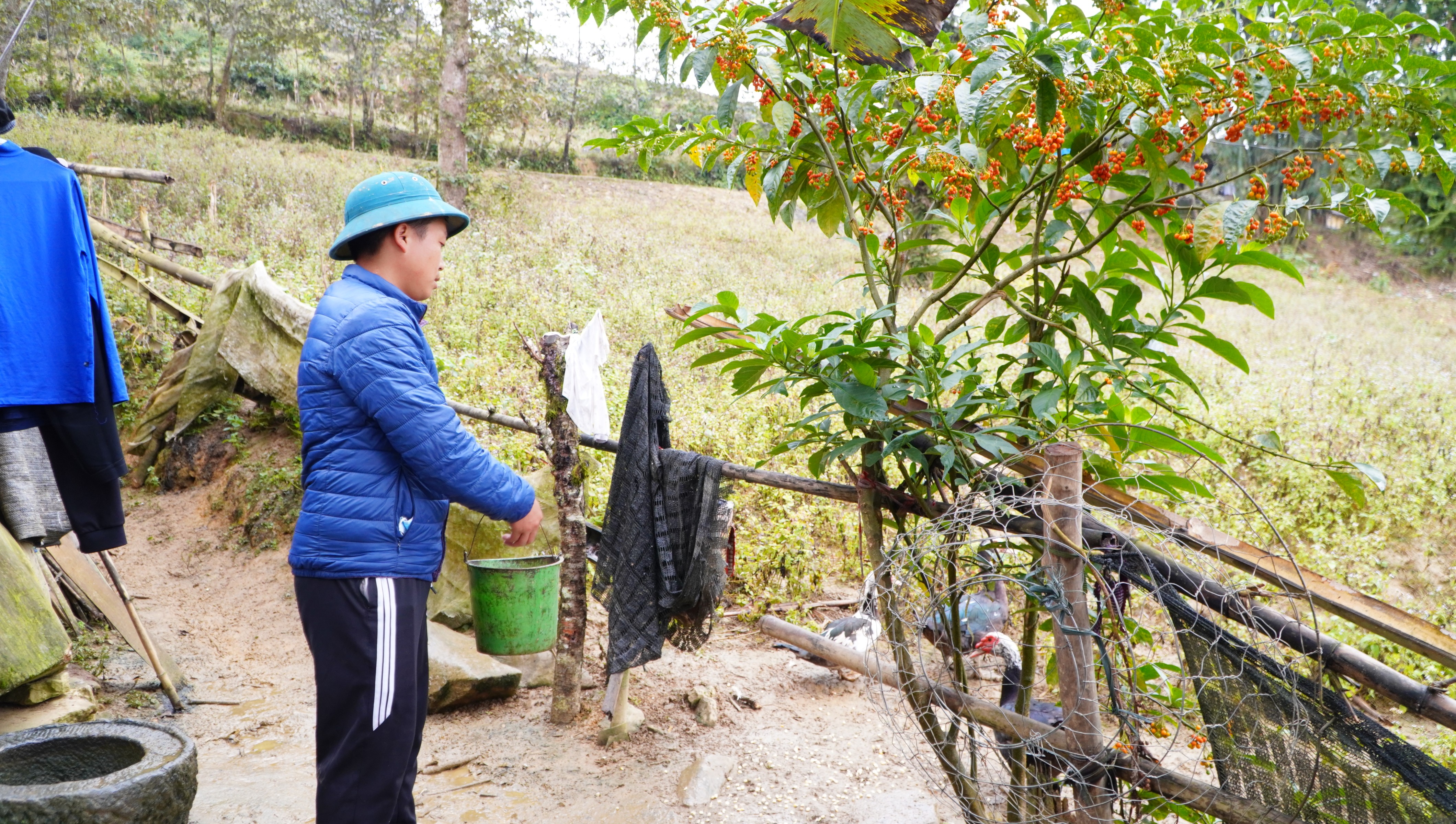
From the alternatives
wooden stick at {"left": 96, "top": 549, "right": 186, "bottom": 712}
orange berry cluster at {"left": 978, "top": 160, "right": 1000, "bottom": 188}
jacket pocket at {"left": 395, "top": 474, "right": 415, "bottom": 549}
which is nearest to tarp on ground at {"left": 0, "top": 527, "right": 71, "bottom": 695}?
wooden stick at {"left": 96, "top": 549, "right": 186, "bottom": 712}

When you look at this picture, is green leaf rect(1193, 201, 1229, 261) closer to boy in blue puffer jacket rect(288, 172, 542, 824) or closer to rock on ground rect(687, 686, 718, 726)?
boy in blue puffer jacket rect(288, 172, 542, 824)

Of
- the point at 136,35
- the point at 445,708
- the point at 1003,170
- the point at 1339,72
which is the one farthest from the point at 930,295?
the point at 136,35

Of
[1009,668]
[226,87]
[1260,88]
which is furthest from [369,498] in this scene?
[226,87]

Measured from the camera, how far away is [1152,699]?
202 centimetres

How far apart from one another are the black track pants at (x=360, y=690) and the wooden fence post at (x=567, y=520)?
138 cm

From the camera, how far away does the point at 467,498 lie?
6.66 feet

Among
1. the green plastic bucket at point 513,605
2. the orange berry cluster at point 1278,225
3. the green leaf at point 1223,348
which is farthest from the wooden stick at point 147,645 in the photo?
the orange berry cluster at point 1278,225

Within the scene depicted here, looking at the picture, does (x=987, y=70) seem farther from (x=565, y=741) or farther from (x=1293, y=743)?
(x=565, y=741)

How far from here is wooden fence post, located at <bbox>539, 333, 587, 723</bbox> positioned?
339 centimetres

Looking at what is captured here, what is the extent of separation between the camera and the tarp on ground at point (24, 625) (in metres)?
2.86

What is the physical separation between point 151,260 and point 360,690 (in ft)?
18.7

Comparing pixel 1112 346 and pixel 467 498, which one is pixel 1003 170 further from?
pixel 467 498

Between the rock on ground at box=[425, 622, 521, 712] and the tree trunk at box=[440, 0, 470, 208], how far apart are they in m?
8.06

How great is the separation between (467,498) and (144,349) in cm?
599
